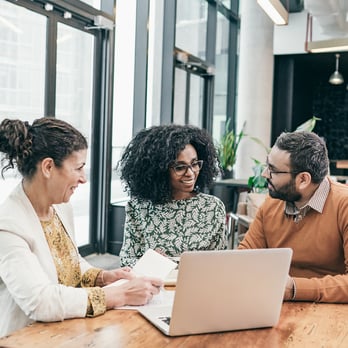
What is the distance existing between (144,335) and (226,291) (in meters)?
0.25

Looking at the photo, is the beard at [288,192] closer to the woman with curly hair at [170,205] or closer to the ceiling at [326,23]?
the woman with curly hair at [170,205]

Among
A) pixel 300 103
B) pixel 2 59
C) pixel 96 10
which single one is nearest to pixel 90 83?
pixel 96 10

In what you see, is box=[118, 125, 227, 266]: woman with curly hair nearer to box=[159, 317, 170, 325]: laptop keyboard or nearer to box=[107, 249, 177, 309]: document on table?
box=[107, 249, 177, 309]: document on table

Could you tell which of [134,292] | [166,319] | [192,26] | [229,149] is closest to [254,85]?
[229,149]

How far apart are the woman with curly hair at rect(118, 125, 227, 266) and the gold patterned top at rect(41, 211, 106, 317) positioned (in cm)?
49

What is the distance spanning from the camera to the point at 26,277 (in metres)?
1.48

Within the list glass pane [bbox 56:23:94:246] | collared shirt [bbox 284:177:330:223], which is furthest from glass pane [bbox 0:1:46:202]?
collared shirt [bbox 284:177:330:223]

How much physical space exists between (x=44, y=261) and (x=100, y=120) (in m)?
3.82

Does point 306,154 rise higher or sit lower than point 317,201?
higher

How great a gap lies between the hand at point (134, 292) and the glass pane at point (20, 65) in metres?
2.66

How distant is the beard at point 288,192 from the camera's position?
6.77ft

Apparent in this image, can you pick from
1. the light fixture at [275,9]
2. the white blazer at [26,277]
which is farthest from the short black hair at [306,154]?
the light fixture at [275,9]

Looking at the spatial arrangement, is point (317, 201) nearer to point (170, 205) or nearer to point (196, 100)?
point (170, 205)

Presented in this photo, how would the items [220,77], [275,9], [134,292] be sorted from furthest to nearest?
1. [220,77]
2. [275,9]
3. [134,292]
